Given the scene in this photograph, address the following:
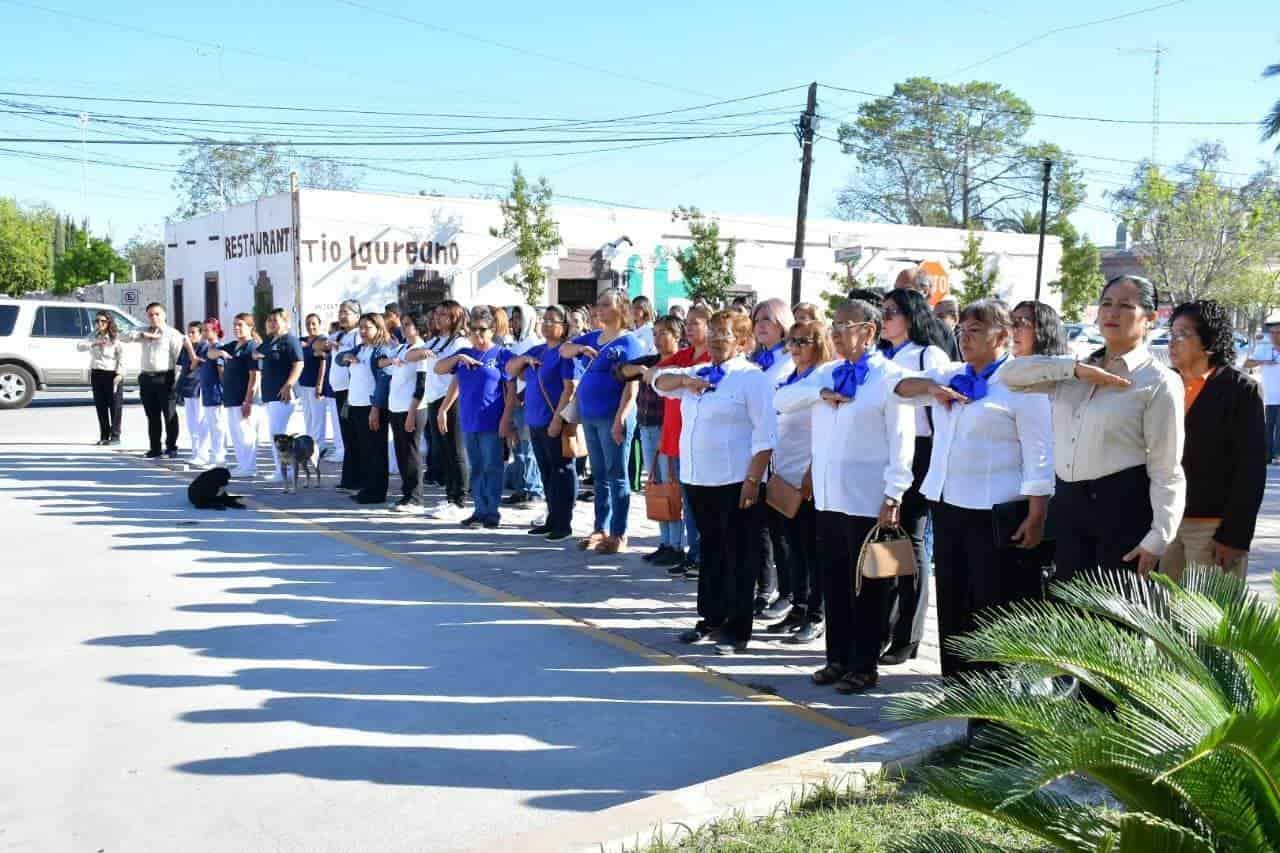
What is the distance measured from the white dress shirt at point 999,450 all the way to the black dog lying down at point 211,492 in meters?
8.50

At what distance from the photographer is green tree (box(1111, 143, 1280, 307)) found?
45.9 meters

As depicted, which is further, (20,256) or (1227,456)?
(20,256)

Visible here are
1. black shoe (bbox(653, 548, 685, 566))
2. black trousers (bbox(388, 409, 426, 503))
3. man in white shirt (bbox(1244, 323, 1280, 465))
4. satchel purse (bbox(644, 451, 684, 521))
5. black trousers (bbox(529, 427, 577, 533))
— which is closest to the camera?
satchel purse (bbox(644, 451, 684, 521))

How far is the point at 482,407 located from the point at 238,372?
14.6 ft

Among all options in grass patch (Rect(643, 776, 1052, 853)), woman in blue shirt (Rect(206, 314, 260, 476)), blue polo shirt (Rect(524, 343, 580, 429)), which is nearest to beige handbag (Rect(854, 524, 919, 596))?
grass patch (Rect(643, 776, 1052, 853))

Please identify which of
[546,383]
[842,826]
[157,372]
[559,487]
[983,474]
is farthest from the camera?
[157,372]

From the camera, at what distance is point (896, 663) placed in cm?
640

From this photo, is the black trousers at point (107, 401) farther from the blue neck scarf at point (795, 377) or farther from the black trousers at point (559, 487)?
the blue neck scarf at point (795, 377)

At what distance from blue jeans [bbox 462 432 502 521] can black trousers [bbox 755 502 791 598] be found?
3.57m

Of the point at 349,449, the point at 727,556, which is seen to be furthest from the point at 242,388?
the point at 727,556

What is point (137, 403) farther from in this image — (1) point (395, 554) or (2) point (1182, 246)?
(2) point (1182, 246)

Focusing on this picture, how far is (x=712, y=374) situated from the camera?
685 cm

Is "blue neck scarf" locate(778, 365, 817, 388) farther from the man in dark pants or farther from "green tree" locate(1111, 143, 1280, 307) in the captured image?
"green tree" locate(1111, 143, 1280, 307)

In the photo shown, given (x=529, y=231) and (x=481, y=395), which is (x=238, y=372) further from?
(x=529, y=231)
